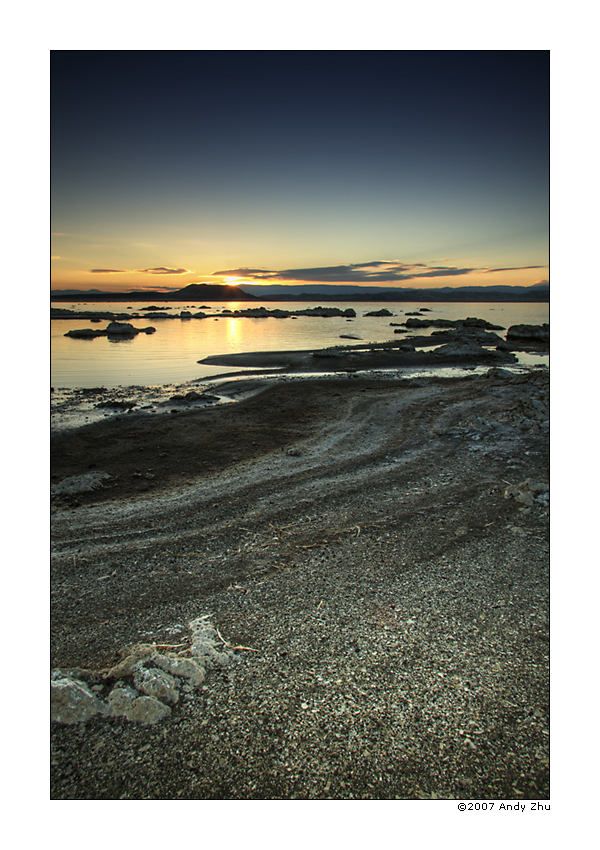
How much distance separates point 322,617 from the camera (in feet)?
11.9

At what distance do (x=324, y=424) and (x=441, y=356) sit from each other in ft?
51.4

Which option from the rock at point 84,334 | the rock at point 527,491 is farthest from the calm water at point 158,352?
the rock at point 527,491

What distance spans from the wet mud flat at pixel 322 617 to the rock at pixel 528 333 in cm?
2923

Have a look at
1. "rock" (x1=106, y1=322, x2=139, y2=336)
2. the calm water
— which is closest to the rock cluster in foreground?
the calm water

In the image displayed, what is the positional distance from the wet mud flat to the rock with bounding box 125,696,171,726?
0.05m

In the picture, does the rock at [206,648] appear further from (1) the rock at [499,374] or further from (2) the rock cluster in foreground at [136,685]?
(1) the rock at [499,374]

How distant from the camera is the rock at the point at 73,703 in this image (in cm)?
247

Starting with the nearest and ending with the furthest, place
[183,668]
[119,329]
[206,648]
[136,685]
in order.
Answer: [136,685] → [183,668] → [206,648] → [119,329]

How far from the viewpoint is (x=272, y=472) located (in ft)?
27.1

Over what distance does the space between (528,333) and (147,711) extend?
38395 mm

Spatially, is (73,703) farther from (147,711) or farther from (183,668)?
(183,668)

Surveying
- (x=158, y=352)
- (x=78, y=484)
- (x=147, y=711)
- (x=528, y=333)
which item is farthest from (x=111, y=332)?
(x=147, y=711)

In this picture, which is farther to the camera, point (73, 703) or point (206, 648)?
point (206, 648)

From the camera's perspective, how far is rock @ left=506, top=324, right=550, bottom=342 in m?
34.0
